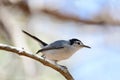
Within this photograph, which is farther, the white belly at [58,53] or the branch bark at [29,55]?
the white belly at [58,53]

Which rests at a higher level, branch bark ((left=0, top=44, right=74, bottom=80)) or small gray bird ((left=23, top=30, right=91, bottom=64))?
branch bark ((left=0, top=44, right=74, bottom=80))

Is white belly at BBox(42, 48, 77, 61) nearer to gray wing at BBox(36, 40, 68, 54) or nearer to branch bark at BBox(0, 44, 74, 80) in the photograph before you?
gray wing at BBox(36, 40, 68, 54)

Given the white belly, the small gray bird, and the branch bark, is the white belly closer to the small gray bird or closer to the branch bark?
the small gray bird

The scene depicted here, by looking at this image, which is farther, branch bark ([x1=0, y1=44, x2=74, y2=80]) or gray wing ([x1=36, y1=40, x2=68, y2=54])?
gray wing ([x1=36, y1=40, x2=68, y2=54])

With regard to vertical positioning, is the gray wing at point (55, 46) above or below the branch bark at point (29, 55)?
below

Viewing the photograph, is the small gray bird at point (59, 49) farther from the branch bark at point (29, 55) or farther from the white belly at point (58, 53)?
the branch bark at point (29, 55)

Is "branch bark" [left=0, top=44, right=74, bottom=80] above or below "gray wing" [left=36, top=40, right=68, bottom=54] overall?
above

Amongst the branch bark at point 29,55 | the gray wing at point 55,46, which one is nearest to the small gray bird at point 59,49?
the gray wing at point 55,46

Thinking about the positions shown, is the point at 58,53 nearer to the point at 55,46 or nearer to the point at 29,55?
the point at 55,46

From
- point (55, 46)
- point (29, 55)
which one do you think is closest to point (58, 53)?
point (55, 46)

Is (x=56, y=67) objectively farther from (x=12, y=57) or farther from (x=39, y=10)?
(x=39, y=10)

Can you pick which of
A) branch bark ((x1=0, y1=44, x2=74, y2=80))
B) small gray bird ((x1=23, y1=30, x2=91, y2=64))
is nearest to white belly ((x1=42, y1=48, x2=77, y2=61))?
small gray bird ((x1=23, y1=30, x2=91, y2=64))

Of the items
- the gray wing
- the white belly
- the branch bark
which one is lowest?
the white belly

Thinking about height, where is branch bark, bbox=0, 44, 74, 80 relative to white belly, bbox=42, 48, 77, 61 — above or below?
above
